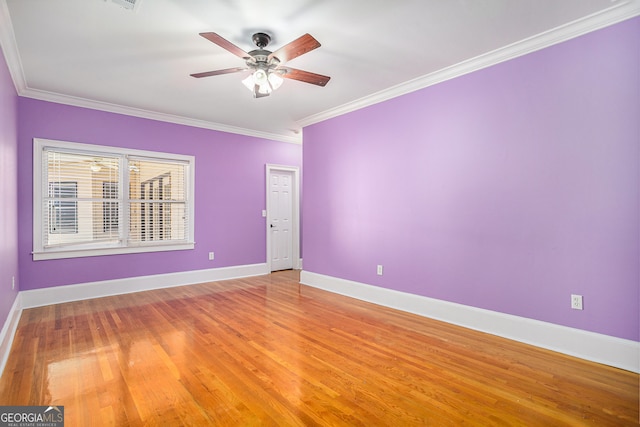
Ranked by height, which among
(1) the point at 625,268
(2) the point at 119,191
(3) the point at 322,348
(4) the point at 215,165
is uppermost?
(4) the point at 215,165

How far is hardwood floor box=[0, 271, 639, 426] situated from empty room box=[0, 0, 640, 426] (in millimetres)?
21

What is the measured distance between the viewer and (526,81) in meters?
2.96

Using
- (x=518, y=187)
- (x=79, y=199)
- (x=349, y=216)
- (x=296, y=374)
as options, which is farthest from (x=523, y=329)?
(x=79, y=199)

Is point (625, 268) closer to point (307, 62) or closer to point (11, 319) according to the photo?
point (307, 62)

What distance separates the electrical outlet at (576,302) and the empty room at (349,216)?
0.01 m

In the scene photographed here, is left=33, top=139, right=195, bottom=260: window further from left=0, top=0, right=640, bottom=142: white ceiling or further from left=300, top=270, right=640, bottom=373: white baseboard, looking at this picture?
left=300, top=270, right=640, bottom=373: white baseboard

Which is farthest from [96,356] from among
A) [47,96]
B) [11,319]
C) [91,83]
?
[47,96]

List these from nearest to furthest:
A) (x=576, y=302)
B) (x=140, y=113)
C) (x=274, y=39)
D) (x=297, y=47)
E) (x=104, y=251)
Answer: (x=297, y=47) → (x=576, y=302) → (x=274, y=39) → (x=104, y=251) → (x=140, y=113)

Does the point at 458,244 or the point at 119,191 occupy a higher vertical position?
the point at 119,191

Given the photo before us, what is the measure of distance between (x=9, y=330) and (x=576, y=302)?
508 centimetres

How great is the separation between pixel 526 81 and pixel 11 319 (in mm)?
5486

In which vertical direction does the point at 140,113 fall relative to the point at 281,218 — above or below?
above

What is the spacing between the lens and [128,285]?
4785mm

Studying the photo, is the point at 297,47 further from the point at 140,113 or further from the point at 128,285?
the point at 128,285
